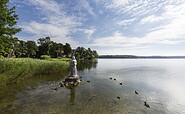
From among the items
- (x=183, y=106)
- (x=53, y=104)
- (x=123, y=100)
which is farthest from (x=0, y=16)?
(x=183, y=106)

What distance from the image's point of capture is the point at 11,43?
2286cm

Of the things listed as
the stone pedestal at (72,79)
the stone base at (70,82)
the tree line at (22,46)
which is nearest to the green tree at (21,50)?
the tree line at (22,46)

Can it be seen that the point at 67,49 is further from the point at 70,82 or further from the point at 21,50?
the point at 70,82

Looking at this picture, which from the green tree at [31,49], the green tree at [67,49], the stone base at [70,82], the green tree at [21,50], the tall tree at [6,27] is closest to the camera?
the tall tree at [6,27]

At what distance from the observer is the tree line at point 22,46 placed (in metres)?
21.8

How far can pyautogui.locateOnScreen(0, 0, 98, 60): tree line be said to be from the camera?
2175 cm

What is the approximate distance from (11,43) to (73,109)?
14127 mm

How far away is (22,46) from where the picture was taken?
3735 inches

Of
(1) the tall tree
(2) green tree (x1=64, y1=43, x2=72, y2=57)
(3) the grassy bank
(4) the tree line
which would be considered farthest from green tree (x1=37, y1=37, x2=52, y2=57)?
(1) the tall tree

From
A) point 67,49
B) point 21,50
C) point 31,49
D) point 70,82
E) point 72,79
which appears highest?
point 67,49

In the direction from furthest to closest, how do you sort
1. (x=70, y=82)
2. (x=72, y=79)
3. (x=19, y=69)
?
(x=72, y=79)
(x=70, y=82)
(x=19, y=69)

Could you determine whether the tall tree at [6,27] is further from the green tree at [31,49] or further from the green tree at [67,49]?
the green tree at [67,49]

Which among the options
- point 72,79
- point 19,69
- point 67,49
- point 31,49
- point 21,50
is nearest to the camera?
point 19,69

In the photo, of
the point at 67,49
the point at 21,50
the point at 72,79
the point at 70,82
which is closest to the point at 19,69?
the point at 70,82
